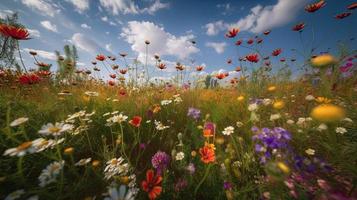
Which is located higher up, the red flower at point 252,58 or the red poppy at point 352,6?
the red poppy at point 352,6

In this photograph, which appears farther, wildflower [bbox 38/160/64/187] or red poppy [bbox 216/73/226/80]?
red poppy [bbox 216/73/226/80]

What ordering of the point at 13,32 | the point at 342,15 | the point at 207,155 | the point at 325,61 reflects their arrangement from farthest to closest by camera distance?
1. the point at 342,15
2. the point at 13,32
3. the point at 207,155
4. the point at 325,61

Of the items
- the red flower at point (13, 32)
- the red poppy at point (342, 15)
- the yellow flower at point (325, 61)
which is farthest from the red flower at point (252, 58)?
the red flower at point (13, 32)

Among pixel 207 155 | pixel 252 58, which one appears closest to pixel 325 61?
pixel 207 155

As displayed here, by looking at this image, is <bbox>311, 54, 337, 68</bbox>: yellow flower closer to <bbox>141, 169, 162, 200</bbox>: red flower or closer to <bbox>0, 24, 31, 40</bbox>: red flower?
<bbox>141, 169, 162, 200</bbox>: red flower

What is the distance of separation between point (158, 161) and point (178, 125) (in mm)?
905

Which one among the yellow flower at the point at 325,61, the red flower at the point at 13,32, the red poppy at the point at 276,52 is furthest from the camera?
the red poppy at the point at 276,52

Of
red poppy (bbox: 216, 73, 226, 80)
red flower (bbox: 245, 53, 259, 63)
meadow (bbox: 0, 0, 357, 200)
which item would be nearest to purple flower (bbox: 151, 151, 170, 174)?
meadow (bbox: 0, 0, 357, 200)

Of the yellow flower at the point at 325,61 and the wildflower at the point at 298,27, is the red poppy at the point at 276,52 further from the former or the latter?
the yellow flower at the point at 325,61

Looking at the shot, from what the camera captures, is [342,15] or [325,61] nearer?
[325,61]

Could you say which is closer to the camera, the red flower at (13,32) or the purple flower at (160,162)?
the purple flower at (160,162)

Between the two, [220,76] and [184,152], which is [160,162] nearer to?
[184,152]

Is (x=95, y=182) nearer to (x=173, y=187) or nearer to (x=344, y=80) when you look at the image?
(x=173, y=187)

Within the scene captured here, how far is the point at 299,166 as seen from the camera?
3.00 feet
